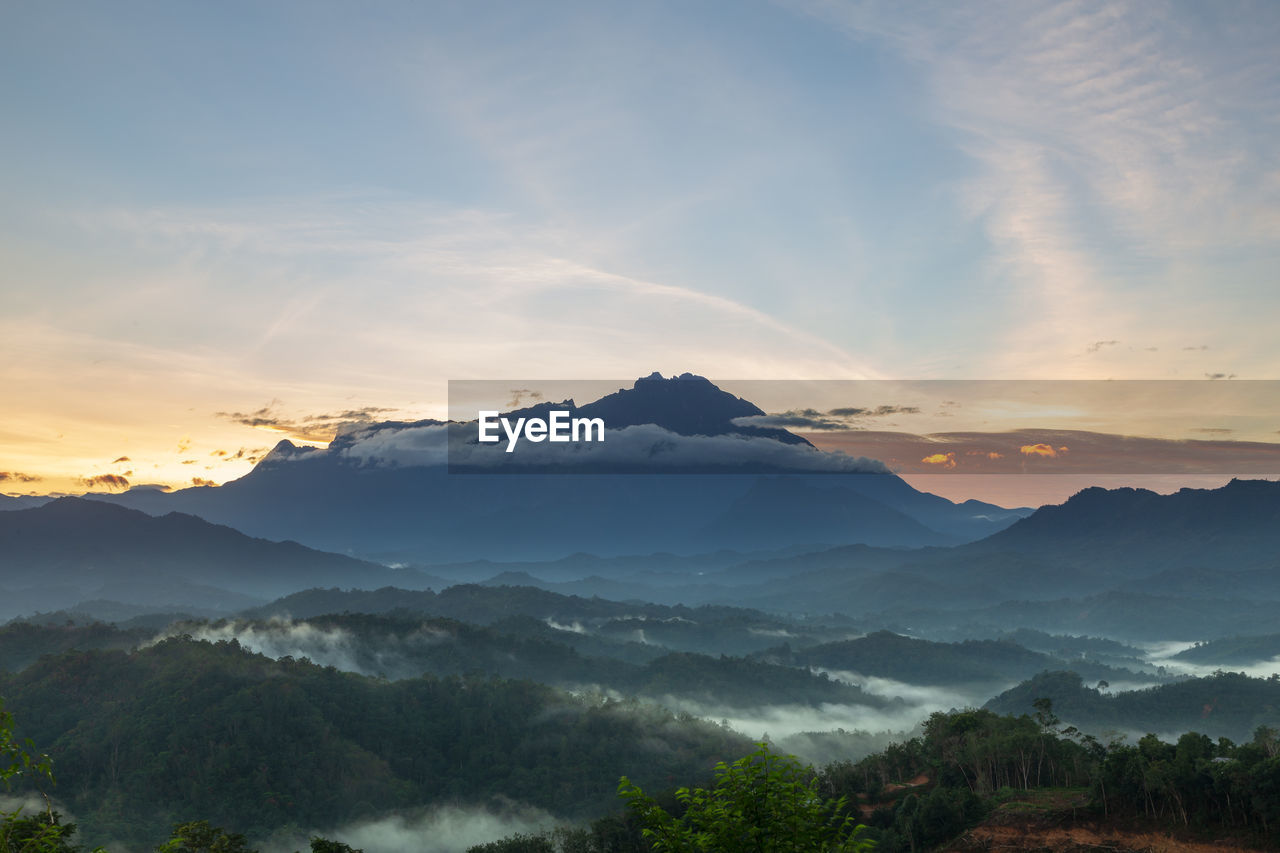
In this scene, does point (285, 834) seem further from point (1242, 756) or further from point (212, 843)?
point (1242, 756)

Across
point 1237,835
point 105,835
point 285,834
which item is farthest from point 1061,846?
point 105,835

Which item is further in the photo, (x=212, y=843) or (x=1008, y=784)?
(x=1008, y=784)

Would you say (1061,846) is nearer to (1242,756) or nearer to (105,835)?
(1242,756)

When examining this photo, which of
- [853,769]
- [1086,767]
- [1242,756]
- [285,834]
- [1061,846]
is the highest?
[1242,756]

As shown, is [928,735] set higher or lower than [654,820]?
lower

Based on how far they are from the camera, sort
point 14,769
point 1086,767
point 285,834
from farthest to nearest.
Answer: point 285,834
point 1086,767
point 14,769

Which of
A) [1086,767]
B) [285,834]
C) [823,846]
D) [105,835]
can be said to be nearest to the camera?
[823,846]
